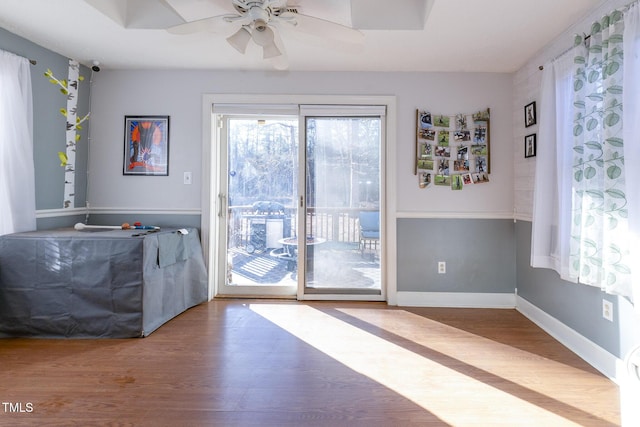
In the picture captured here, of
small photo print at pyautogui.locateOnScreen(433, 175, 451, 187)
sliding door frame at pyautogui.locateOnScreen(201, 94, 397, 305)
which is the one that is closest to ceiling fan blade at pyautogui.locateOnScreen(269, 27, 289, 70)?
sliding door frame at pyautogui.locateOnScreen(201, 94, 397, 305)

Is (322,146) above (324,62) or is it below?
below

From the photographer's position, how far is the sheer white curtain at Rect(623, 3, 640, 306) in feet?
5.25

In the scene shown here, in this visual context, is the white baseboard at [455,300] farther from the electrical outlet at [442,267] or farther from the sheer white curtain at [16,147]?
the sheer white curtain at [16,147]

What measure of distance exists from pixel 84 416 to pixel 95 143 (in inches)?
103

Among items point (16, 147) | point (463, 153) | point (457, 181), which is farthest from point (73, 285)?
point (463, 153)

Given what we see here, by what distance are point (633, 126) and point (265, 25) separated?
2000 mm

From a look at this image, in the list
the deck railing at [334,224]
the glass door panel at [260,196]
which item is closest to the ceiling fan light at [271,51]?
the glass door panel at [260,196]

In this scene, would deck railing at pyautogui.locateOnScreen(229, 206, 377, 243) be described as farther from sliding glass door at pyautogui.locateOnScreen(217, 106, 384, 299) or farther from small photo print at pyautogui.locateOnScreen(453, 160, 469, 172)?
small photo print at pyautogui.locateOnScreen(453, 160, 469, 172)

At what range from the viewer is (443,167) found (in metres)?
3.10

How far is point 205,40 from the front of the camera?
2576 mm

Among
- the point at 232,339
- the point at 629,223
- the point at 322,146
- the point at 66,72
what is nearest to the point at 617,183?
the point at 629,223

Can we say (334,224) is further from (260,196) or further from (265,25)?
(265,25)

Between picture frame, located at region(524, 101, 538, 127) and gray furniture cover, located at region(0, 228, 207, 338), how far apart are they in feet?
10.4

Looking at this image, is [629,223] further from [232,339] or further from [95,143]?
[95,143]
